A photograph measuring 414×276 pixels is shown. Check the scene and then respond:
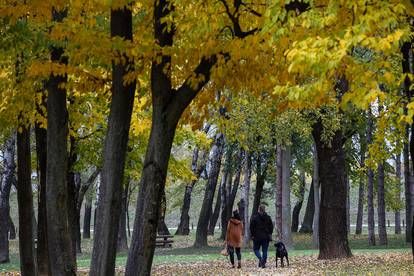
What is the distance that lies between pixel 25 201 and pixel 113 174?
13.6 ft

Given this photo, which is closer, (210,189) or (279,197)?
(279,197)

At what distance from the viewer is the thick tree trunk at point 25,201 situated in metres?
14.6

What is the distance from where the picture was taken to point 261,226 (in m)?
20.5

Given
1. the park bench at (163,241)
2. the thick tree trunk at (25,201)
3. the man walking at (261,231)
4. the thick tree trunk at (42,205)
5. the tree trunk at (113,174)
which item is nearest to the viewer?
the tree trunk at (113,174)

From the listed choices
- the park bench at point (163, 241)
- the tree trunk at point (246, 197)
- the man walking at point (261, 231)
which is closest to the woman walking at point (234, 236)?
the man walking at point (261, 231)

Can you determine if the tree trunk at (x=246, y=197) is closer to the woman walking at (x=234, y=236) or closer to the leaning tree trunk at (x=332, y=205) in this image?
the leaning tree trunk at (x=332, y=205)

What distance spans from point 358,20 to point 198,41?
320 cm

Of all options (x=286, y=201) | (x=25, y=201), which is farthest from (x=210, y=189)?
(x=25, y=201)

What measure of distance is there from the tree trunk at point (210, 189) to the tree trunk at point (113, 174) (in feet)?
80.7

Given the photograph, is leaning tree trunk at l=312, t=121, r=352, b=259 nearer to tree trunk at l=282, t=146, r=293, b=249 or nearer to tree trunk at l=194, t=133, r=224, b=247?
tree trunk at l=282, t=146, r=293, b=249

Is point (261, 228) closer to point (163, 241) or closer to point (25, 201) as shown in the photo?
point (25, 201)

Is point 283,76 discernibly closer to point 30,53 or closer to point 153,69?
point 153,69

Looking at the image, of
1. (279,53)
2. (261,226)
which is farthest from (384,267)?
(279,53)

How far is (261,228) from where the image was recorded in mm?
20453
